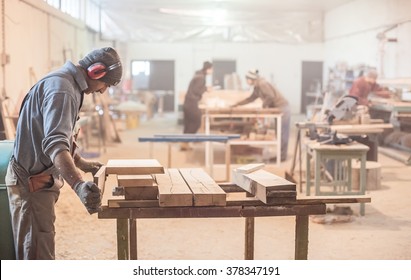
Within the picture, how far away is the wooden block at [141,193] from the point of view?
2250 mm

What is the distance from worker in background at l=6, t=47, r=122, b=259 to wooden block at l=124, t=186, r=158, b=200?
0.57ft

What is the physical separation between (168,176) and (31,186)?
551 millimetres

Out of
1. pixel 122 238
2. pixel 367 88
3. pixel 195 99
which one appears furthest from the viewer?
pixel 195 99

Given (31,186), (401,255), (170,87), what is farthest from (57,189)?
(170,87)

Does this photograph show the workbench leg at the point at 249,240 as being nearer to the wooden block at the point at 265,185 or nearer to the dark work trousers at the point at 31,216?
the wooden block at the point at 265,185

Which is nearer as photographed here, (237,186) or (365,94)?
(237,186)

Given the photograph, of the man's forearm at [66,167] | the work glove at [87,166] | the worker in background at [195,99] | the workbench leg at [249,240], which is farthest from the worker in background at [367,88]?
the man's forearm at [66,167]

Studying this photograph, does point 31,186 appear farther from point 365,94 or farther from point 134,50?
point 134,50

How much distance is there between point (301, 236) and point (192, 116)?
5.26 meters

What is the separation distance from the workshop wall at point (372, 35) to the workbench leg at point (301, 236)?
8.96ft

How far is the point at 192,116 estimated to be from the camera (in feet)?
24.8

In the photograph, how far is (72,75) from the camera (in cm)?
231

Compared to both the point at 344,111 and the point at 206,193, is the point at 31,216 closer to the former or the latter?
the point at 206,193

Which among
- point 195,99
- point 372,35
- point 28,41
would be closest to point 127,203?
point 28,41
